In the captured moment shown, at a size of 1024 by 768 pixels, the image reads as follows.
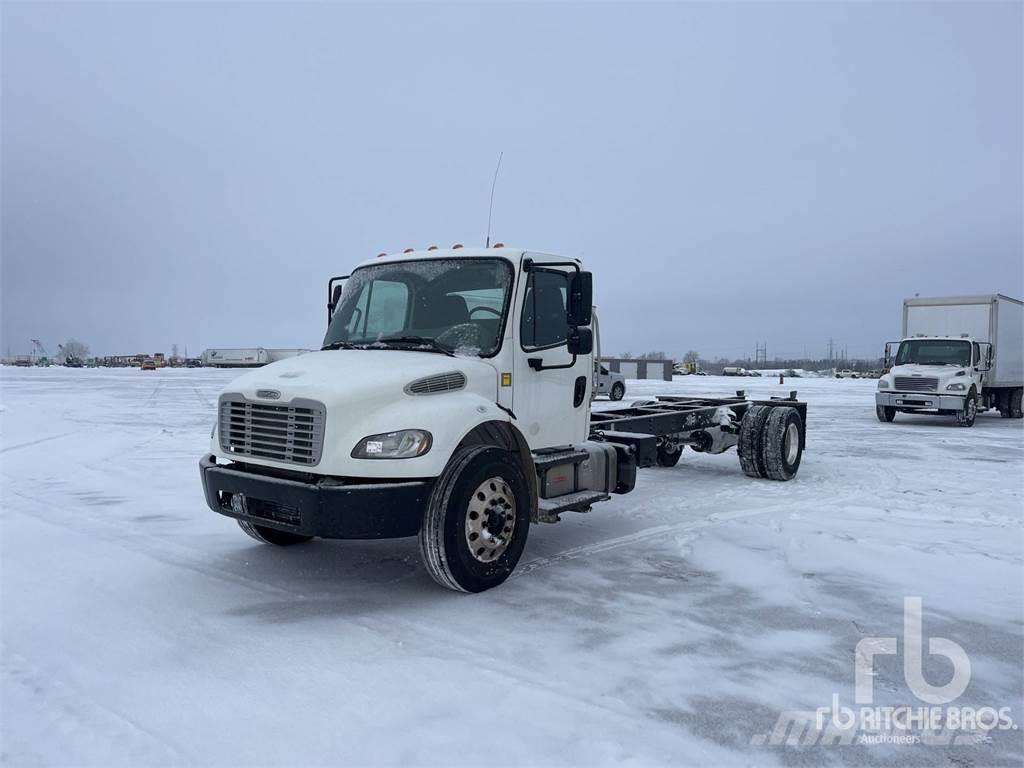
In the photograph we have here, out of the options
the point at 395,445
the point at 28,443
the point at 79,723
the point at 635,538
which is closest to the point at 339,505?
the point at 395,445

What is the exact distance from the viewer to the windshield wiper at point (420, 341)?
19.3 ft

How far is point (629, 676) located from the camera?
4.10 m

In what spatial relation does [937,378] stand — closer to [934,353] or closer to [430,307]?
[934,353]

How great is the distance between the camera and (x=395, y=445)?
4977mm

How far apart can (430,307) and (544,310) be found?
960mm

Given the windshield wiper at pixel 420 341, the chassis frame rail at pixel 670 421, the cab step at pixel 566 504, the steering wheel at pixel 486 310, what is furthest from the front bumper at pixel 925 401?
the windshield wiper at pixel 420 341

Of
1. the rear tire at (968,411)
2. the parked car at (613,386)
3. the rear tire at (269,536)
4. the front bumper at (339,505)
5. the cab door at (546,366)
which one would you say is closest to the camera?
the front bumper at (339,505)

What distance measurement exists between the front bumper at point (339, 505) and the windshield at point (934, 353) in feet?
65.3

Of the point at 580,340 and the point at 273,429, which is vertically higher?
the point at 580,340

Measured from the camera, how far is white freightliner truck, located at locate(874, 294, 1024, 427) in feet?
64.7

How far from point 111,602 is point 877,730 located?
481cm

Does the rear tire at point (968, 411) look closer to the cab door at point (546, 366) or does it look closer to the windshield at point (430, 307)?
the cab door at point (546, 366)

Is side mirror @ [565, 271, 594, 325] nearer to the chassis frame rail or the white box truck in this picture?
the chassis frame rail

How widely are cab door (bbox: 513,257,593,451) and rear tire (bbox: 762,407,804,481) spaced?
481 cm
